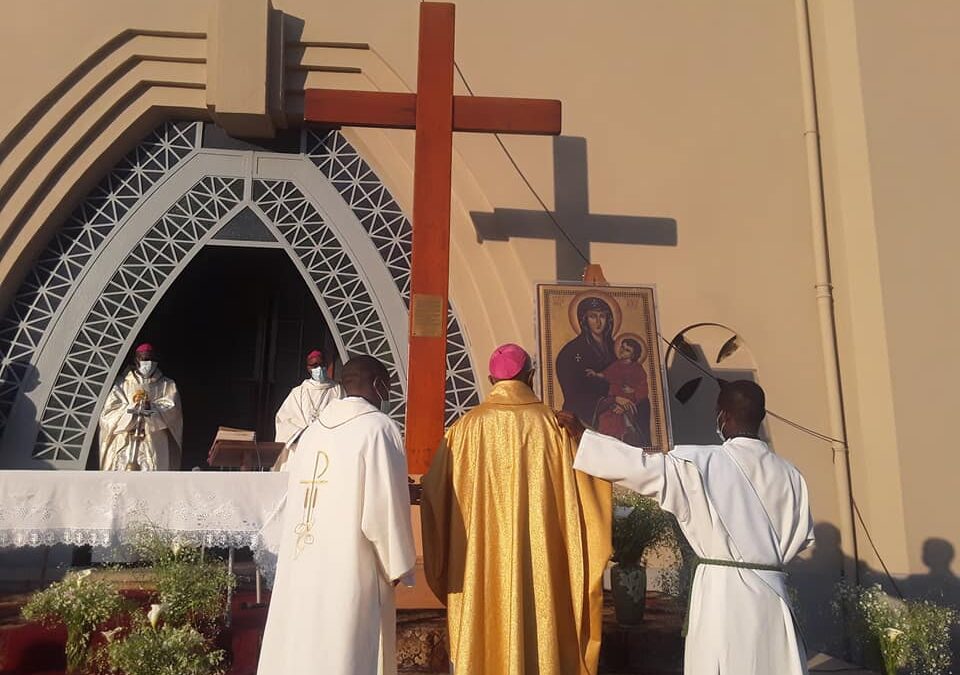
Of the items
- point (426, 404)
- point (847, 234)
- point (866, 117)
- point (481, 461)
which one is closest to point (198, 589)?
point (481, 461)

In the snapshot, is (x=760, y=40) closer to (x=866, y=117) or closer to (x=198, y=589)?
(x=866, y=117)

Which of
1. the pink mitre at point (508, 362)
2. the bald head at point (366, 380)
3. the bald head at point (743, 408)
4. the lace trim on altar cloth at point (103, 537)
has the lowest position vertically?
the lace trim on altar cloth at point (103, 537)

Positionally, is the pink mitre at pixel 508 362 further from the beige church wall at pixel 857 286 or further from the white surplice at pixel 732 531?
the beige church wall at pixel 857 286

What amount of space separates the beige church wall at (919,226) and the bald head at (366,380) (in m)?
4.16

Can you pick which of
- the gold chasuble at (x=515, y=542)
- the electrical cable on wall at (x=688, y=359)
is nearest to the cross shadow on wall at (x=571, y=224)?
the electrical cable on wall at (x=688, y=359)

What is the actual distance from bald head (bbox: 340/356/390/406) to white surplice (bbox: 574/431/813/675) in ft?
2.61

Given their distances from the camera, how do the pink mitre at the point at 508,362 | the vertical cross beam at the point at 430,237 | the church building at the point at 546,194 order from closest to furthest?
the pink mitre at the point at 508,362 → the vertical cross beam at the point at 430,237 → the church building at the point at 546,194

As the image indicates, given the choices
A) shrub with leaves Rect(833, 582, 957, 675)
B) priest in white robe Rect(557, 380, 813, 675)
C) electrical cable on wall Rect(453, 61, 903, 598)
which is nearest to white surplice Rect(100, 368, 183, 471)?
electrical cable on wall Rect(453, 61, 903, 598)

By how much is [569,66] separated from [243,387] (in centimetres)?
637

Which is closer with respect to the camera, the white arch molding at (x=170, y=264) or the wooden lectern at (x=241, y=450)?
the wooden lectern at (x=241, y=450)

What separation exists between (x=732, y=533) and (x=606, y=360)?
2931 mm

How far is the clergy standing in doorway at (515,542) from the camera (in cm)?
331

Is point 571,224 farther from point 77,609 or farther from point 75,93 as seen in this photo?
point 77,609

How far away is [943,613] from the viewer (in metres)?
4.80
